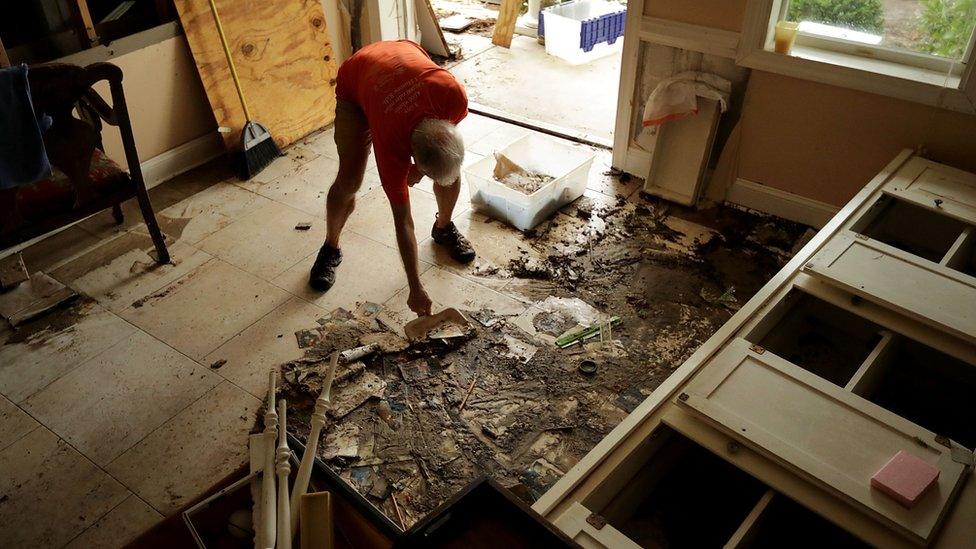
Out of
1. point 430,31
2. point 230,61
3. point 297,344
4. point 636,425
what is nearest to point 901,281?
point 636,425

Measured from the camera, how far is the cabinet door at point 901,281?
1858 millimetres

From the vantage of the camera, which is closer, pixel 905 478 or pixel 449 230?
pixel 905 478

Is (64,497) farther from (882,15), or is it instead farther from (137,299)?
(882,15)

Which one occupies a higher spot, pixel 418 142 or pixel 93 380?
pixel 418 142

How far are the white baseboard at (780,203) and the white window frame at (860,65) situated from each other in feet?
1.90

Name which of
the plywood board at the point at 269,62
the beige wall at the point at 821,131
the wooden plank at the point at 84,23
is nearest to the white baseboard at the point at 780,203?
the beige wall at the point at 821,131

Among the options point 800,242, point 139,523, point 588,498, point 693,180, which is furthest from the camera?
point 693,180

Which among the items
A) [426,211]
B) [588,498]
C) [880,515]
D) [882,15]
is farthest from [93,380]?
[882,15]

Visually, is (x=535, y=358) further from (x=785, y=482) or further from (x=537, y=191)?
(x=785, y=482)

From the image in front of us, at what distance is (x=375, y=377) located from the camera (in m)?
2.50

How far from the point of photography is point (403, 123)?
88.9 inches

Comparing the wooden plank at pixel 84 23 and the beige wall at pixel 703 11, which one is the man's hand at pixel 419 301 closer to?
the beige wall at pixel 703 11

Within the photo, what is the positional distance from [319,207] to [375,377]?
4.41ft

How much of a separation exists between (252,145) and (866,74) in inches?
122
